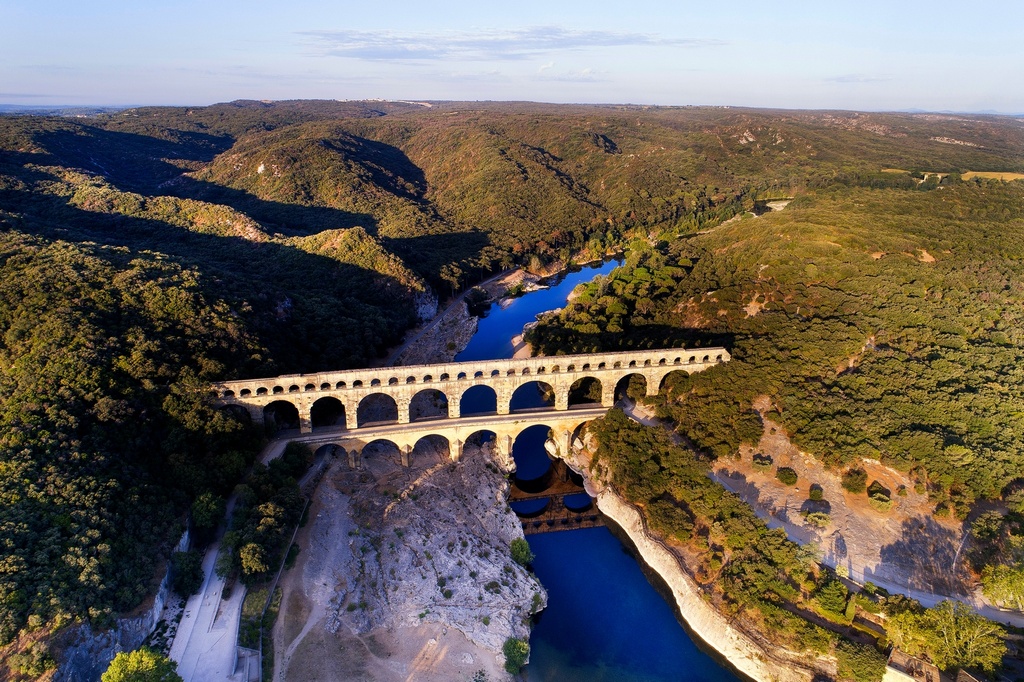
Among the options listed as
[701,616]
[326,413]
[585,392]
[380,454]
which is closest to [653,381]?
[585,392]

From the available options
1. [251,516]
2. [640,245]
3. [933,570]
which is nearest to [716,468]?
[933,570]

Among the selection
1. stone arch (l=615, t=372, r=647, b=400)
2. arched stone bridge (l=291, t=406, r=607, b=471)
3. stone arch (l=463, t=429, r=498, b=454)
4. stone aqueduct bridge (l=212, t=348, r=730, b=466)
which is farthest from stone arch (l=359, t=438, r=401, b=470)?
stone arch (l=615, t=372, r=647, b=400)

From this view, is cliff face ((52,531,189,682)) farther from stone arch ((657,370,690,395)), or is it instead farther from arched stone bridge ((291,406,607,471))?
stone arch ((657,370,690,395))

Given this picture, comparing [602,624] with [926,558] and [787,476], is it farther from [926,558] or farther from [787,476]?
[926,558]

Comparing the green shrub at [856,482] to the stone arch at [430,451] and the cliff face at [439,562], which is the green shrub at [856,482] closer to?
the cliff face at [439,562]

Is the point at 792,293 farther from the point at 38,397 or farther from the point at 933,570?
the point at 38,397
